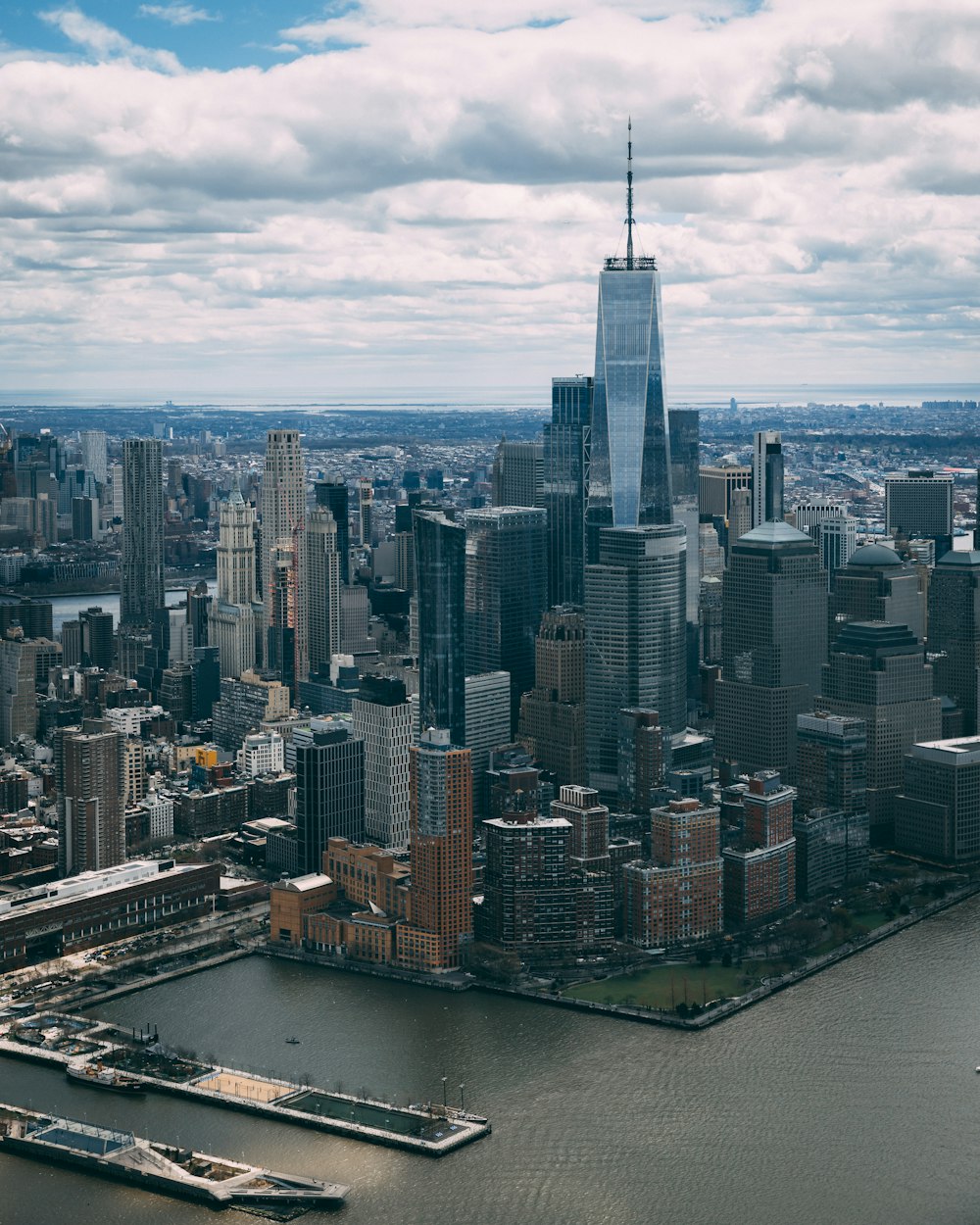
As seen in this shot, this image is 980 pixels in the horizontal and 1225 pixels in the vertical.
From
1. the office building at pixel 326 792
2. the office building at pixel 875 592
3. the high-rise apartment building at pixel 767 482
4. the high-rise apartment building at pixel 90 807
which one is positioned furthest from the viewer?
the high-rise apartment building at pixel 767 482

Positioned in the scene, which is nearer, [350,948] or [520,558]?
[350,948]

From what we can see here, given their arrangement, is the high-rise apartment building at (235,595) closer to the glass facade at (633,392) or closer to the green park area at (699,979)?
the glass facade at (633,392)

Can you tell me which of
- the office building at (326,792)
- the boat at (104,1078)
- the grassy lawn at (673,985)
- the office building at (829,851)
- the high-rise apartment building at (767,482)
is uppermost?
the high-rise apartment building at (767,482)

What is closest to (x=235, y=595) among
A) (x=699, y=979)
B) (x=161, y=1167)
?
(x=699, y=979)

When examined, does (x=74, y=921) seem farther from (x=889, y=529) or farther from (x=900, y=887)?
(x=889, y=529)

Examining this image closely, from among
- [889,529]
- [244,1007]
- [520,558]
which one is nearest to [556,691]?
[520,558]

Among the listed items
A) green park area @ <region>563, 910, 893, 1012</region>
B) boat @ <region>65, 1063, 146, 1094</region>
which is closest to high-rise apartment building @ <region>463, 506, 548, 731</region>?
green park area @ <region>563, 910, 893, 1012</region>

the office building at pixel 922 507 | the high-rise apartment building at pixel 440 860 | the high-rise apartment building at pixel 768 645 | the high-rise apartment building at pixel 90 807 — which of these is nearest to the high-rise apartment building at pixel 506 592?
the high-rise apartment building at pixel 768 645
